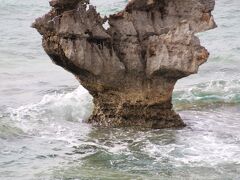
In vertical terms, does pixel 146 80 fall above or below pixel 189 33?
below

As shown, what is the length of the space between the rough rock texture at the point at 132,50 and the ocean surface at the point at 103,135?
23.0 inches

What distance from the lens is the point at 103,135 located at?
46.1 feet

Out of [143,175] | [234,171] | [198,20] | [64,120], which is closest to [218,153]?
[234,171]

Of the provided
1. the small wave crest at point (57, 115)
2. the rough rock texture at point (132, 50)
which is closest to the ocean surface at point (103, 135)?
the small wave crest at point (57, 115)

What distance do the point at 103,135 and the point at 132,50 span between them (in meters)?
1.93

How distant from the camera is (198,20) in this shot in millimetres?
14164

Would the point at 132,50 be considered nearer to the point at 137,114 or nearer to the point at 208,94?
the point at 137,114

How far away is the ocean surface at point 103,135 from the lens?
11695mm

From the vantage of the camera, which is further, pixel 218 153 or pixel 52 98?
pixel 52 98

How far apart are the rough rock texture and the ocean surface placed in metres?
0.58

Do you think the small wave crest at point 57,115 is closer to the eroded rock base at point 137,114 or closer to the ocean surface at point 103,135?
the ocean surface at point 103,135

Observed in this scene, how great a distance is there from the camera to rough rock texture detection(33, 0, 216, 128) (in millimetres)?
13594

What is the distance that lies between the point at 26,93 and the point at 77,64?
5878 mm

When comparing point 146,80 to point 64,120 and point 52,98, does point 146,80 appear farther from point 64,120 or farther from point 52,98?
point 52,98
